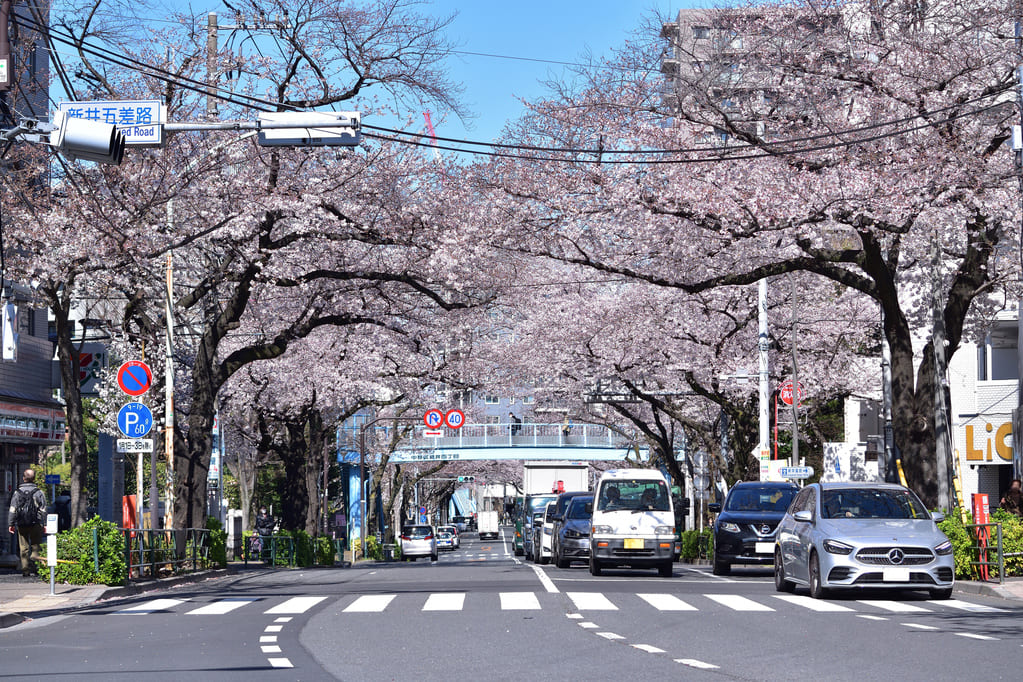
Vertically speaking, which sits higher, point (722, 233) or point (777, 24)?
point (777, 24)

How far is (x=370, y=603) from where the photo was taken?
18828 mm

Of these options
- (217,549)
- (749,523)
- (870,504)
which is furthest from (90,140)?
(217,549)

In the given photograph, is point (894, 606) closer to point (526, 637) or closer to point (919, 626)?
point (919, 626)

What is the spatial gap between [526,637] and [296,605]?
5.98m

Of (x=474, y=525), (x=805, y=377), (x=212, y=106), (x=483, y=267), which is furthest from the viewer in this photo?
(x=474, y=525)

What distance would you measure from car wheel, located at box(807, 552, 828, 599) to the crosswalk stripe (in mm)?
6628

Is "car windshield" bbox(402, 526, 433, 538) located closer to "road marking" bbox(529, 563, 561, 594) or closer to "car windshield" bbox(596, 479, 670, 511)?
"car windshield" bbox(596, 479, 670, 511)

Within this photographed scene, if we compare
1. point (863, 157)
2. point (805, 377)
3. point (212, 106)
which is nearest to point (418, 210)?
point (212, 106)

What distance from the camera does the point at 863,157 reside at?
2369 centimetres

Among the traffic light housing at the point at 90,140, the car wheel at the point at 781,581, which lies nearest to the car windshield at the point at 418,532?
the car wheel at the point at 781,581

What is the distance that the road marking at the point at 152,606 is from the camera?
18.2 m

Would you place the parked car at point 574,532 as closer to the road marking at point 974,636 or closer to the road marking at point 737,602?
the road marking at point 737,602

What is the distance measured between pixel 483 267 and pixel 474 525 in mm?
138628

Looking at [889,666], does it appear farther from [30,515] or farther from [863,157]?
[30,515]
